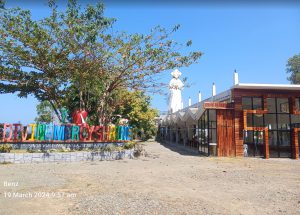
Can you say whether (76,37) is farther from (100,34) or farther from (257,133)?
(257,133)

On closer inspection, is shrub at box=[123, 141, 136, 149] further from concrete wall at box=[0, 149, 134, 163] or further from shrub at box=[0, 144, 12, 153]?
shrub at box=[0, 144, 12, 153]

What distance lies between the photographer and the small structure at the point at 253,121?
747 inches

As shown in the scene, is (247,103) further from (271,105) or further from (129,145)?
(129,145)

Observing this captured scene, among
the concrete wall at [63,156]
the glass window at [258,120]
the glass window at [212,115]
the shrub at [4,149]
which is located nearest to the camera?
the concrete wall at [63,156]

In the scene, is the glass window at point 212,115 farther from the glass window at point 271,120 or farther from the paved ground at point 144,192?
the paved ground at point 144,192

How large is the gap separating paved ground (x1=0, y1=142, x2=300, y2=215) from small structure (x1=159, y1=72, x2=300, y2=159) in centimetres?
735

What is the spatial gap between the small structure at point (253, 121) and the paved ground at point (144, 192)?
7346mm

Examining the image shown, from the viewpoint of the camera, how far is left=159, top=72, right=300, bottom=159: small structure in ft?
62.2

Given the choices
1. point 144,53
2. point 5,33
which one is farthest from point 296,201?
point 5,33

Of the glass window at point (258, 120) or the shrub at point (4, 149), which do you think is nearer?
the shrub at point (4, 149)

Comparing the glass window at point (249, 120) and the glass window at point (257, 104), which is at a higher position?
the glass window at point (257, 104)

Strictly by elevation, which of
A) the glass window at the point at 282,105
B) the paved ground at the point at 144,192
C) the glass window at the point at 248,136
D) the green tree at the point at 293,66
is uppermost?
the green tree at the point at 293,66

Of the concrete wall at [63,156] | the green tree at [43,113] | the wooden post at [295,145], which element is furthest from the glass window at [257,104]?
the green tree at [43,113]

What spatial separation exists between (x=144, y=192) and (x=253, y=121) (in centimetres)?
Result: 1481
